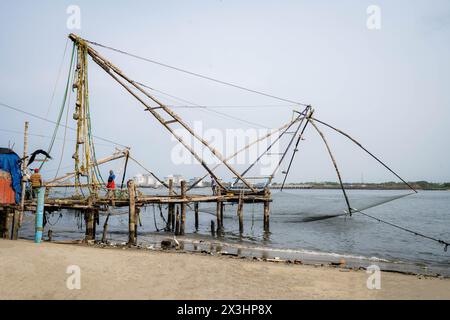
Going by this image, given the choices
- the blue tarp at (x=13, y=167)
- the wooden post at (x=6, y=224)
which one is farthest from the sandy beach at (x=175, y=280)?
the blue tarp at (x=13, y=167)

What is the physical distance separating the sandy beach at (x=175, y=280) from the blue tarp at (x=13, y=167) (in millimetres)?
7141

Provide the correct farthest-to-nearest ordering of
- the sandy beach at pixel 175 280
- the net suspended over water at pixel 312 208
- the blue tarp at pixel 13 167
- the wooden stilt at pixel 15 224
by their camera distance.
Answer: the net suspended over water at pixel 312 208 → the blue tarp at pixel 13 167 → the wooden stilt at pixel 15 224 → the sandy beach at pixel 175 280

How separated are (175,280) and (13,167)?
1255cm

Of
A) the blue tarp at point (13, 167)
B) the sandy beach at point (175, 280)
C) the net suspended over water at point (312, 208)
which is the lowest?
the net suspended over water at point (312, 208)

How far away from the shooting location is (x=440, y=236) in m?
24.8

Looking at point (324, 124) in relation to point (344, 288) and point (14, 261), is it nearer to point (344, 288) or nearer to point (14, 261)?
point (344, 288)

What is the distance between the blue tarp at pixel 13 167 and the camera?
1493cm

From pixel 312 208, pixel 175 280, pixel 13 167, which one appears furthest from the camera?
pixel 312 208

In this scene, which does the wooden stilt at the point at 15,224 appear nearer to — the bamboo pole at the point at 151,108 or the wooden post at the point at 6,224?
the wooden post at the point at 6,224

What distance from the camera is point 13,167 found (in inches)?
603

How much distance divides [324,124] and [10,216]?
16606mm

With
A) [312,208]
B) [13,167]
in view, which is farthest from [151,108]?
[312,208]

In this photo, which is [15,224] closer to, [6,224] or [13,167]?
[6,224]
